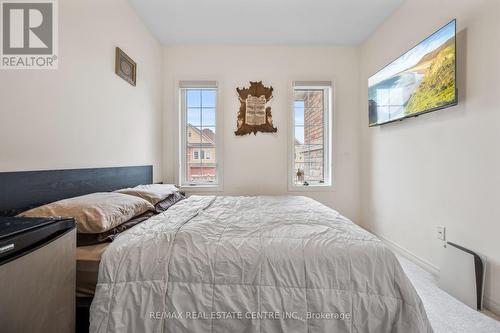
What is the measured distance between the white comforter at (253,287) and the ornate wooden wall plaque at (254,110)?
2365mm

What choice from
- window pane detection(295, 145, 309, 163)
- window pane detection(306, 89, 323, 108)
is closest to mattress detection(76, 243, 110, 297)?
window pane detection(295, 145, 309, 163)

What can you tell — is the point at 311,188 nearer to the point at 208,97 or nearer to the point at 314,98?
the point at 314,98

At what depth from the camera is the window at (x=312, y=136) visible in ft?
11.3

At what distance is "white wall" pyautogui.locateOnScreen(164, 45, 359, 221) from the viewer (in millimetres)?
3295

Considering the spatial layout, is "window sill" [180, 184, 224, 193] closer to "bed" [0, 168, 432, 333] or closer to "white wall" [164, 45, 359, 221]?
"white wall" [164, 45, 359, 221]

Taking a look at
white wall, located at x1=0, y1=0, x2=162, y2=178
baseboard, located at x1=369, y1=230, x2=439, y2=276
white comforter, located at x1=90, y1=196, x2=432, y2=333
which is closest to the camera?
white comforter, located at x1=90, y1=196, x2=432, y2=333

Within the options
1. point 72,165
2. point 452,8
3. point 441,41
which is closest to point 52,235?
point 72,165

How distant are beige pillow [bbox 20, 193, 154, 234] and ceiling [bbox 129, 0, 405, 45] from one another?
89.8 inches

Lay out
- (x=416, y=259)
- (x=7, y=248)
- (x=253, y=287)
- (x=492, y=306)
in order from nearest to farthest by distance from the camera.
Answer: (x=7, y=248)
(x=253, y=287)
(x=492, y=306)
(x=416, y=259)

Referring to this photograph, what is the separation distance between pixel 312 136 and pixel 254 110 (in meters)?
1.00

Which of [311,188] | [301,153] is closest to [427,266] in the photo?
[311,188]

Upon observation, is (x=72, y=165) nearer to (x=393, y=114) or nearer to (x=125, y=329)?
(x=125, y=329)

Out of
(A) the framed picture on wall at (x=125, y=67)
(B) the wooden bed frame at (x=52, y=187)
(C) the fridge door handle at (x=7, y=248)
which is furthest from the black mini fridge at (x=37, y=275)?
(A) the framed picture on wall at (x=125, y=67)

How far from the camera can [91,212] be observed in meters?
Result: 1.17
